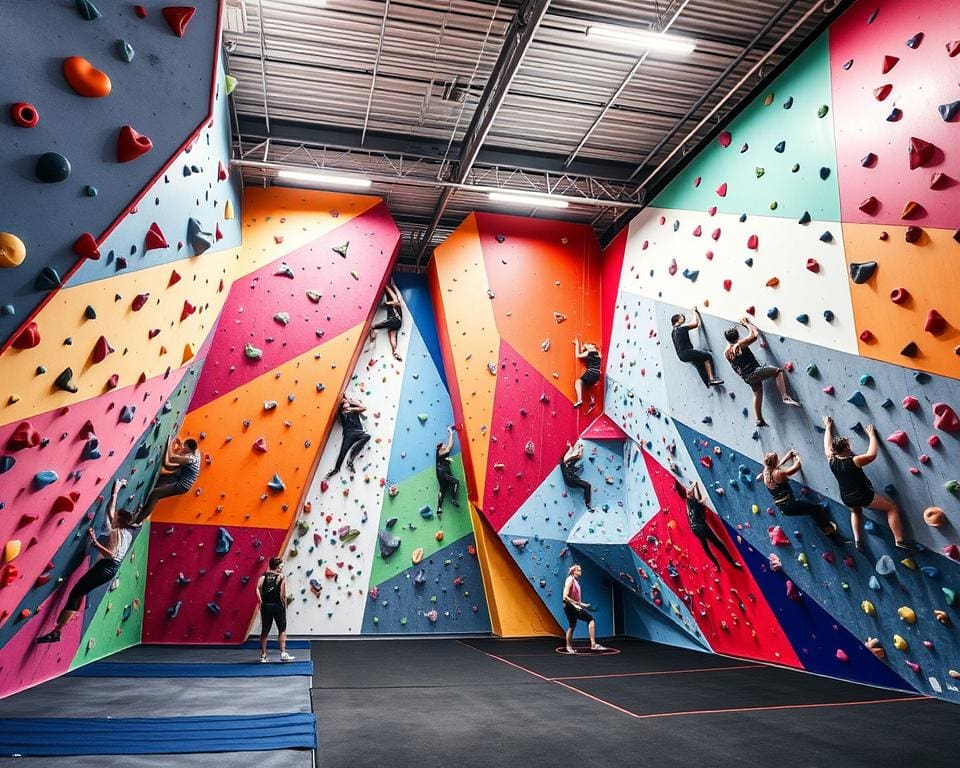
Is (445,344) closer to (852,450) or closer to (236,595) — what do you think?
(236,595)

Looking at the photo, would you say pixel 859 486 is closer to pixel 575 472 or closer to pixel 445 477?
pixel 575 472

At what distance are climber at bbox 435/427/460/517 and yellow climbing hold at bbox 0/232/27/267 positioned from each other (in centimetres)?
647

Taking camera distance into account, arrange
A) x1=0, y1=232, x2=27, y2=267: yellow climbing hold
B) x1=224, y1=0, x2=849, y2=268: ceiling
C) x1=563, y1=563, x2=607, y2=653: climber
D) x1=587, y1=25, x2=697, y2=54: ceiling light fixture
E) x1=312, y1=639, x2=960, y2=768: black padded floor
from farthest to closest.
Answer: x1=563, y1=563, x2=607, y2=653: climber < x1=224, y1=0, x2=849, y2=268: ceiling < x1=587, y1=25, x2=697, y2=54: ceiling light fixture < x1=312, y1=639, x2=960, y2=768: black padded floor < x1=0, y1=232, x2=27, y2=267: yellow climbing hold

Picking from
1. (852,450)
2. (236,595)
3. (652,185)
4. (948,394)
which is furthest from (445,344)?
(948,394)

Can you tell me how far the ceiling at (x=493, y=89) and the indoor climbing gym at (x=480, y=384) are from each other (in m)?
0.05

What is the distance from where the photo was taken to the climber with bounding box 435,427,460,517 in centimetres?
879

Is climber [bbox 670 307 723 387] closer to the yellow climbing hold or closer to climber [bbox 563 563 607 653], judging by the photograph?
climber [bbox 563 563 607 653]

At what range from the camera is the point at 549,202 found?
8000mm

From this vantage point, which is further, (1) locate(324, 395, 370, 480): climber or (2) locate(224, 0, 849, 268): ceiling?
(1) locate(324, 395, 370, 480): climber

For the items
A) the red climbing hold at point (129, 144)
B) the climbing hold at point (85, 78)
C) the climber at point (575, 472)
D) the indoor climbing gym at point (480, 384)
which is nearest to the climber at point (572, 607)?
the indoor climbing gym at point (480, 384)

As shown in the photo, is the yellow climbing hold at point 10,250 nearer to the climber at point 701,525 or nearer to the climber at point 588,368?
the climber at point 701,525

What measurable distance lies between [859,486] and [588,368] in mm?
4453

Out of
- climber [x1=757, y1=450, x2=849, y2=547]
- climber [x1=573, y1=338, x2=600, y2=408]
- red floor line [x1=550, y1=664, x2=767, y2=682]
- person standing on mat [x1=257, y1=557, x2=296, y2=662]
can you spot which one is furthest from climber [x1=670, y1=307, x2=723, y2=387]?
person standing on mat [x1=257, y1=557, x2=296, y2=662]

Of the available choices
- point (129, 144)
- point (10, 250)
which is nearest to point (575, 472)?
point (129, 144)
